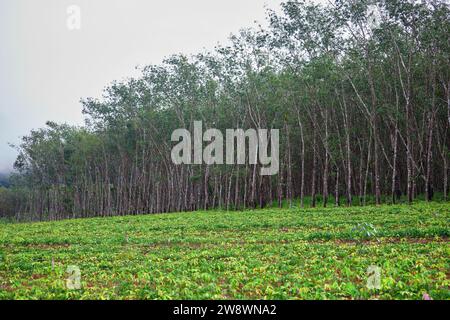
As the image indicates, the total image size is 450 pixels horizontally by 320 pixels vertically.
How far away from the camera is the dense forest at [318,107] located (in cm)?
3741

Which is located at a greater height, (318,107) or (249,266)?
(318,107)

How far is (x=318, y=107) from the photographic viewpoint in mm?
48500

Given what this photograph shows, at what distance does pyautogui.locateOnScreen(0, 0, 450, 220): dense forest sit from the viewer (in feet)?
123

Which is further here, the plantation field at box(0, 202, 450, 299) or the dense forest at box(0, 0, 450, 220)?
the dense forest at box(0, 0, 450, 220)

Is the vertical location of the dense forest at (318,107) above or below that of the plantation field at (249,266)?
above

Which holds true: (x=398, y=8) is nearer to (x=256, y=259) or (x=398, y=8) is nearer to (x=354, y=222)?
(x=354, y=222)

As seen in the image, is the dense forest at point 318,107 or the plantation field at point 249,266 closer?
the plantation field at point 249,266

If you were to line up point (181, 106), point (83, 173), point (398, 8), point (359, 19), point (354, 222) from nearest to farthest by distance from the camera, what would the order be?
point (354, 222), point (398, 8), point (359, 19), point (181, 106), point (83, 173)

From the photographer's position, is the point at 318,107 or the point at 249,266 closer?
the point at 249,266


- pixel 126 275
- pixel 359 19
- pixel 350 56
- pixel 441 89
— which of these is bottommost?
pixel 126 275

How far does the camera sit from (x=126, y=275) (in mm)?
12266

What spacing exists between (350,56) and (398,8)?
6158mm

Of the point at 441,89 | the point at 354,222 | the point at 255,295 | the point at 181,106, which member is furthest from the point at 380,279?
the point at 181,106

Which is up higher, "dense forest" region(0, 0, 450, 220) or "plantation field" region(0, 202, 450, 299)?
"dense forest" region(0, 0, 450, 220)
